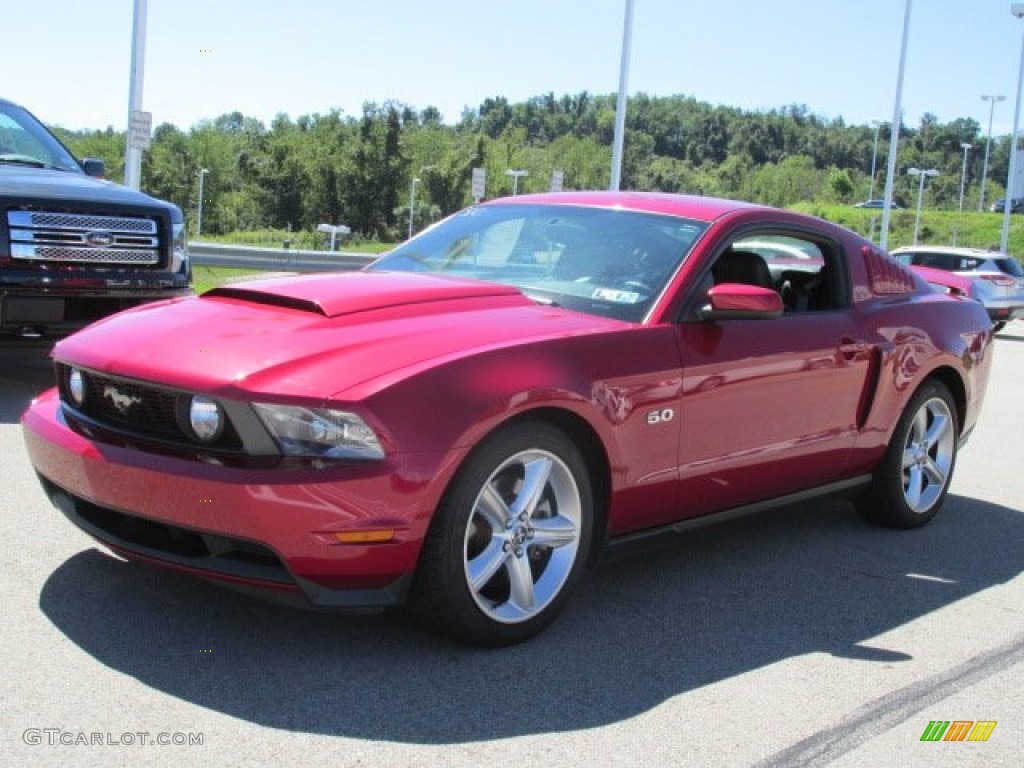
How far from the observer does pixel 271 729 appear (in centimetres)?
303

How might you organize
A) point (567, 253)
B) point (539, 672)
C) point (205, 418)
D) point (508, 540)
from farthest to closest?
point (567, 253) < point (508, 540) < point (539, 672) < point (205, 418)

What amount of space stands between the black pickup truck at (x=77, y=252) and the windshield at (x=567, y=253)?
3090mm

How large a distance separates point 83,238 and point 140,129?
8.03 metres

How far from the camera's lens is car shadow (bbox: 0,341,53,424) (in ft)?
23.5

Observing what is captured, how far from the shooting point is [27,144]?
8.87m

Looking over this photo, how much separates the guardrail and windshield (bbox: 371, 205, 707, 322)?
20790mm

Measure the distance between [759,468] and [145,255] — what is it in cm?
480

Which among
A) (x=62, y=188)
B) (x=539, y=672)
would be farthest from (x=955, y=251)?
(x=539, y=672)

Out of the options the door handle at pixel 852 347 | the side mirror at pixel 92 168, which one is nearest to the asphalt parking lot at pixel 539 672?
the door handle at pixel 852 347

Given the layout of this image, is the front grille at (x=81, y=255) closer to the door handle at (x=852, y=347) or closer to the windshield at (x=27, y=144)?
the windshield at (x=27, y=144)

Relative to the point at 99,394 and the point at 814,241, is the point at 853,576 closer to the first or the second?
the point at 814,241

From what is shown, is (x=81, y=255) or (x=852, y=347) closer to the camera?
(x=852, y=347)

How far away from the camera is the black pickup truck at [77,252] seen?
718cm

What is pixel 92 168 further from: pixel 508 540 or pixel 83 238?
pixel 508 540
